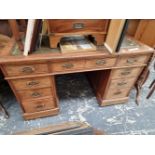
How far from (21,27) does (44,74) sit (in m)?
0.60

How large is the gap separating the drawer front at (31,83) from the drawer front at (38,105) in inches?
8.0

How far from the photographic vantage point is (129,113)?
59.4 inches

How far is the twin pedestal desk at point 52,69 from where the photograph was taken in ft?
3.05

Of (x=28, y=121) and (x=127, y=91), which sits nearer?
(x=28, y=121)

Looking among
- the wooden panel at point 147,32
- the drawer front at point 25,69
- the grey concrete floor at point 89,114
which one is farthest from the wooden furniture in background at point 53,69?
the wooden panel at point 147,32

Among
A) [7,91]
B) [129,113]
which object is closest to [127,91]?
[129,113]

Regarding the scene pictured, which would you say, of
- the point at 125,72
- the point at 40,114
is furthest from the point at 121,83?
the point at 40,114

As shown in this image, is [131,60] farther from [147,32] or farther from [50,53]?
[50,53]

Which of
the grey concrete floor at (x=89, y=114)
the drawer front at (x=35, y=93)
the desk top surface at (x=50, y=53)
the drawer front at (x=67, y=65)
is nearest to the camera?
the desk top surface at (x=50, y=53)

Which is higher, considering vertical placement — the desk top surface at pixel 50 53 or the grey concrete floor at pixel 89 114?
the desk top surface at pixel 50 53

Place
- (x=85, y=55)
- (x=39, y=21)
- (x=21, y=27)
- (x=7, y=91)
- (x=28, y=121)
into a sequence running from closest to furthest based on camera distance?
(x=39, y=21), (x=85, y=55), (x=21, y=27), (x=28, y=121), (x=7, y=91)

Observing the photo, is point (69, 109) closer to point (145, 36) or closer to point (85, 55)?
point (85, 55)

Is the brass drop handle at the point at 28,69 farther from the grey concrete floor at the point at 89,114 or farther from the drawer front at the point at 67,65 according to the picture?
the grey concrete floor at the point at 89,114

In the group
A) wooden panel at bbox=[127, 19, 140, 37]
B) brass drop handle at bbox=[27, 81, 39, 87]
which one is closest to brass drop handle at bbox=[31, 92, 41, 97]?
brass drop handle at bbox=[27, 81, 39, 87]
